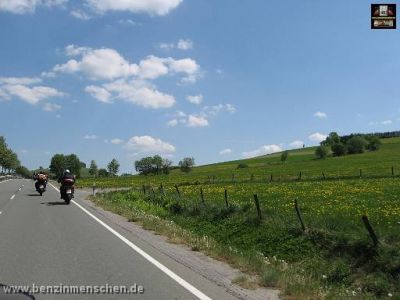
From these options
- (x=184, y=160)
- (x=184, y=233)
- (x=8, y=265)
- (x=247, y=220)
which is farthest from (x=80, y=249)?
(x=184, y=160)

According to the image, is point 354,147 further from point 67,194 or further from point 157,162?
point 67,194

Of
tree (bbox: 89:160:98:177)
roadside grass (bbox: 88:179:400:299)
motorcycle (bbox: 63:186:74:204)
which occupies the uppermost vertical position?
tree (bbox: 89:160:98:177)

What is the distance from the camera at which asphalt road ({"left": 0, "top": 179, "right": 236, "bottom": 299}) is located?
7.76m

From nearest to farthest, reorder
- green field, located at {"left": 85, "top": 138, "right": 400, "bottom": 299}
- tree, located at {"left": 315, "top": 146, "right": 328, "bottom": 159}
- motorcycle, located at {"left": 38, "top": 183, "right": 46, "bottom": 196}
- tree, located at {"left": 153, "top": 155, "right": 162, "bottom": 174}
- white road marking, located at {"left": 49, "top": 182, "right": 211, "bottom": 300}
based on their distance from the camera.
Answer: white road marking, located at {"left": 49, "top": 182, "right": 211, "bottom": 300}
green field, located at {"left": 85, "top": 138, "right": 400, "bottom": 299}
motorcycle, located at {"left": 38, "top": 183, "right": 46, "bottom": 196}
tree, located at {"left": 315, "top": 146, "right": 328, "bottom": 159}
tree, located at {"left": 153, "top": 155, "right": 162, "bottom": 174}

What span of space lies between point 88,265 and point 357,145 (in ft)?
416

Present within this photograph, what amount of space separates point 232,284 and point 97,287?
2094 millimetres

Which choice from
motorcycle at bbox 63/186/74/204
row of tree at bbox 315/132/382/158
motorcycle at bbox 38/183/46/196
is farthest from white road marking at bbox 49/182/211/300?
row of tree at bbox 315/132/382/158

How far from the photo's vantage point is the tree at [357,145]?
425 feet

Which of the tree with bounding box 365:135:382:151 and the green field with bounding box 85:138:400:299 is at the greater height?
the tree with bounding box 365:135:382:151

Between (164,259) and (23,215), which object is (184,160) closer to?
(23,215)

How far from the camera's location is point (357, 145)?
129750 millimetres

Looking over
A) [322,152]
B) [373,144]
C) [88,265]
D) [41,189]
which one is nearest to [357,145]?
[373,144]

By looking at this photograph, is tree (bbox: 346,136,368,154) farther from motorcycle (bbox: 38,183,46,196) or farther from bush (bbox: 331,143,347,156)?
motorcycle (bbox: 38,183,46,196)

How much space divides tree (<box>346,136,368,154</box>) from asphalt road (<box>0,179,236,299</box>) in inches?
4754
